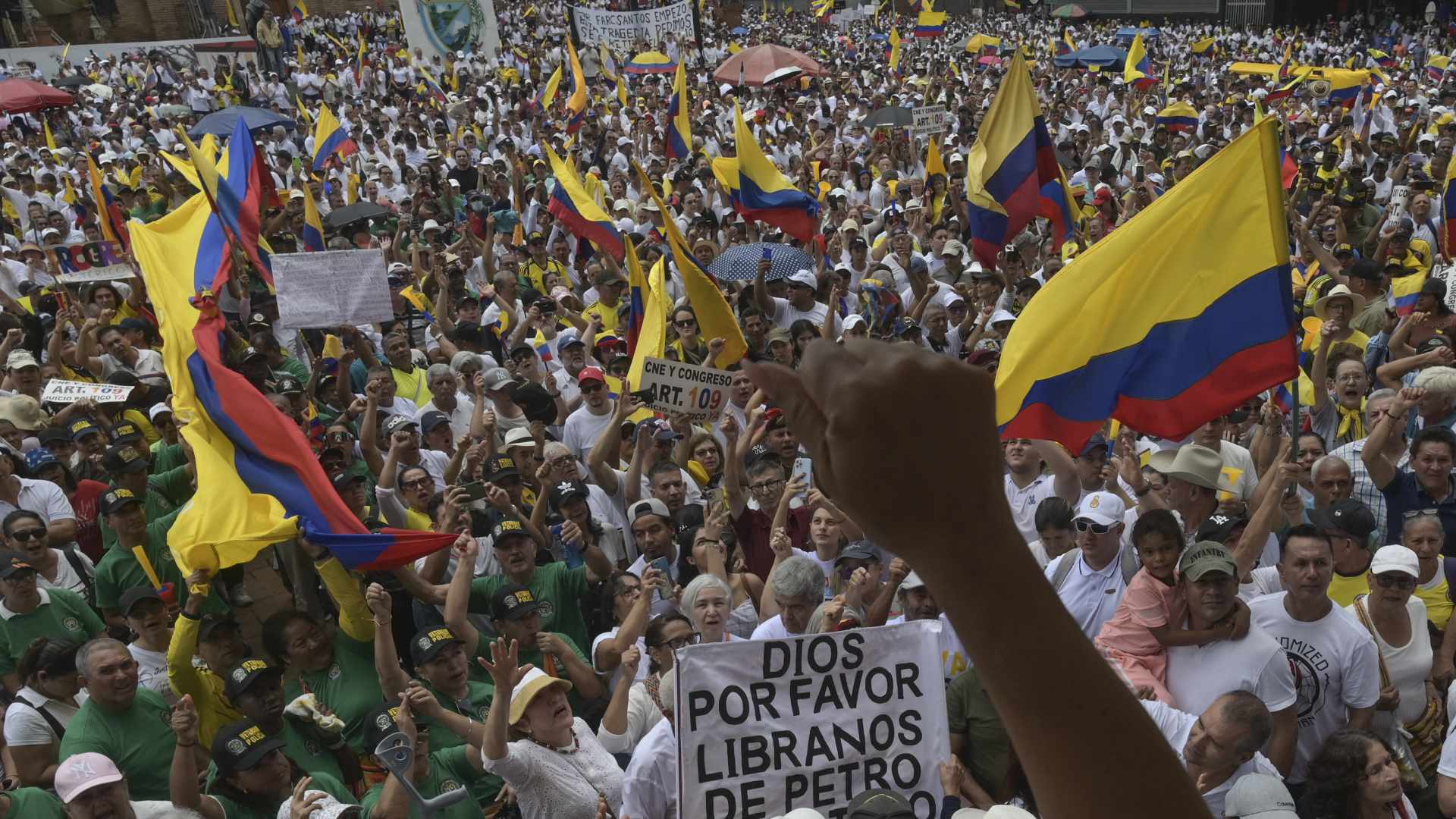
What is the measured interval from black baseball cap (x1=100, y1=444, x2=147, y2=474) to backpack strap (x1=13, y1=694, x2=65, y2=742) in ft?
6.76

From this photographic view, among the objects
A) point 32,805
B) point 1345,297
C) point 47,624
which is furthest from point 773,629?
point 1345,297

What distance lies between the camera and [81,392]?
7.47 meters

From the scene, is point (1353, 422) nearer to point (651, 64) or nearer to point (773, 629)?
point (773, 629)

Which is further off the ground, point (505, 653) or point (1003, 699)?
point (1003, 699)

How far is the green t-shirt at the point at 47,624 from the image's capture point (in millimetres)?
5332

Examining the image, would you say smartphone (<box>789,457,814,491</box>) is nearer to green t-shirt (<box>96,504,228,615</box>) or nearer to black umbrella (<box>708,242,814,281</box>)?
green t-shirt (<box>96,504,228,615</box>)

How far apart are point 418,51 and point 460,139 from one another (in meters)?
11.0

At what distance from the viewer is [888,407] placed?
32.7 inches

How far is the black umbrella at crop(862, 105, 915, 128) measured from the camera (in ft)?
58.9

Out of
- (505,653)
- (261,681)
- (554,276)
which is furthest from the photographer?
(554,276)

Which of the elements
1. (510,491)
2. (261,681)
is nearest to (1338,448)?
(510,491)

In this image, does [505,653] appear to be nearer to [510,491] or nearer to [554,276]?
[510,491]

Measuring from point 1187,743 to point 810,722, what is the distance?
116 centimetres

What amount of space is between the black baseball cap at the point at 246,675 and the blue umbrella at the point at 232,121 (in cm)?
1490
